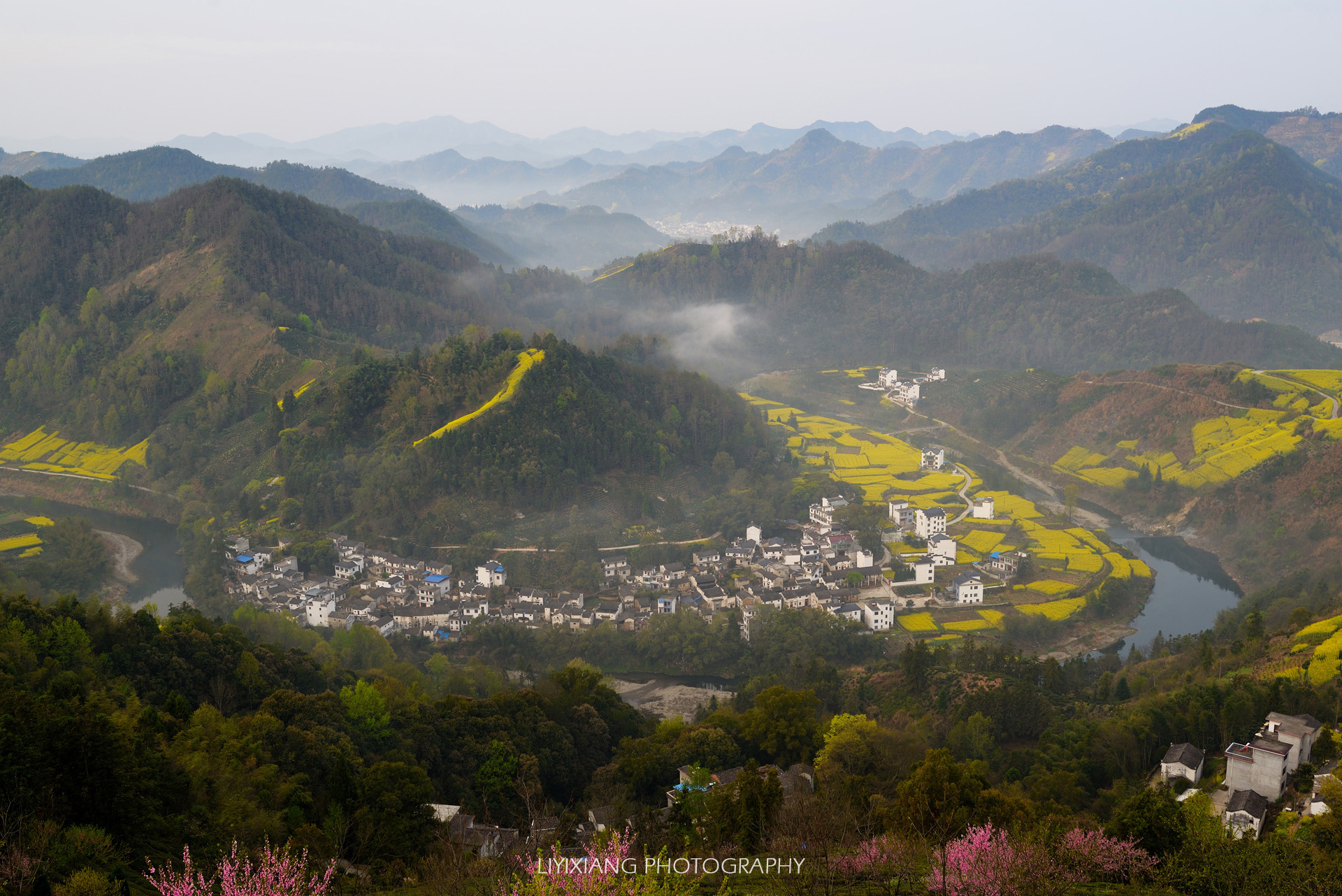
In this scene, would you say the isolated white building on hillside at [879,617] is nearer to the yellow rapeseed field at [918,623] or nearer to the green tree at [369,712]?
the yellow rapeseed field at [918,623]

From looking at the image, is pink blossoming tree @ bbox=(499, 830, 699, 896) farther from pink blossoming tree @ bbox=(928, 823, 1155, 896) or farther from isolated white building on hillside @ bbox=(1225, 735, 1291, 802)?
isolated white building on hillside @ bbox=(1225, 735, 1291, 802)

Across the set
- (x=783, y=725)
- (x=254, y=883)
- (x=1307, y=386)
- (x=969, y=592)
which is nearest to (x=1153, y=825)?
(x=783, y=725)

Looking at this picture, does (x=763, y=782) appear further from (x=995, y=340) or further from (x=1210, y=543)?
(x=995, y=340)

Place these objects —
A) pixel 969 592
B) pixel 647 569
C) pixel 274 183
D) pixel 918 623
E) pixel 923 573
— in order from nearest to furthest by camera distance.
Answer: pixel 918 623 → pixel 969 592 → pixel 923 573 → pixel 647 569 → pixel 274 183

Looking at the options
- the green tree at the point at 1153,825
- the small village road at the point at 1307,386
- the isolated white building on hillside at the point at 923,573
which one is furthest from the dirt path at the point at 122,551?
the small village road at the point at 1307,386

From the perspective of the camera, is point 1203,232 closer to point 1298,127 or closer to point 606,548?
point 1298,127
